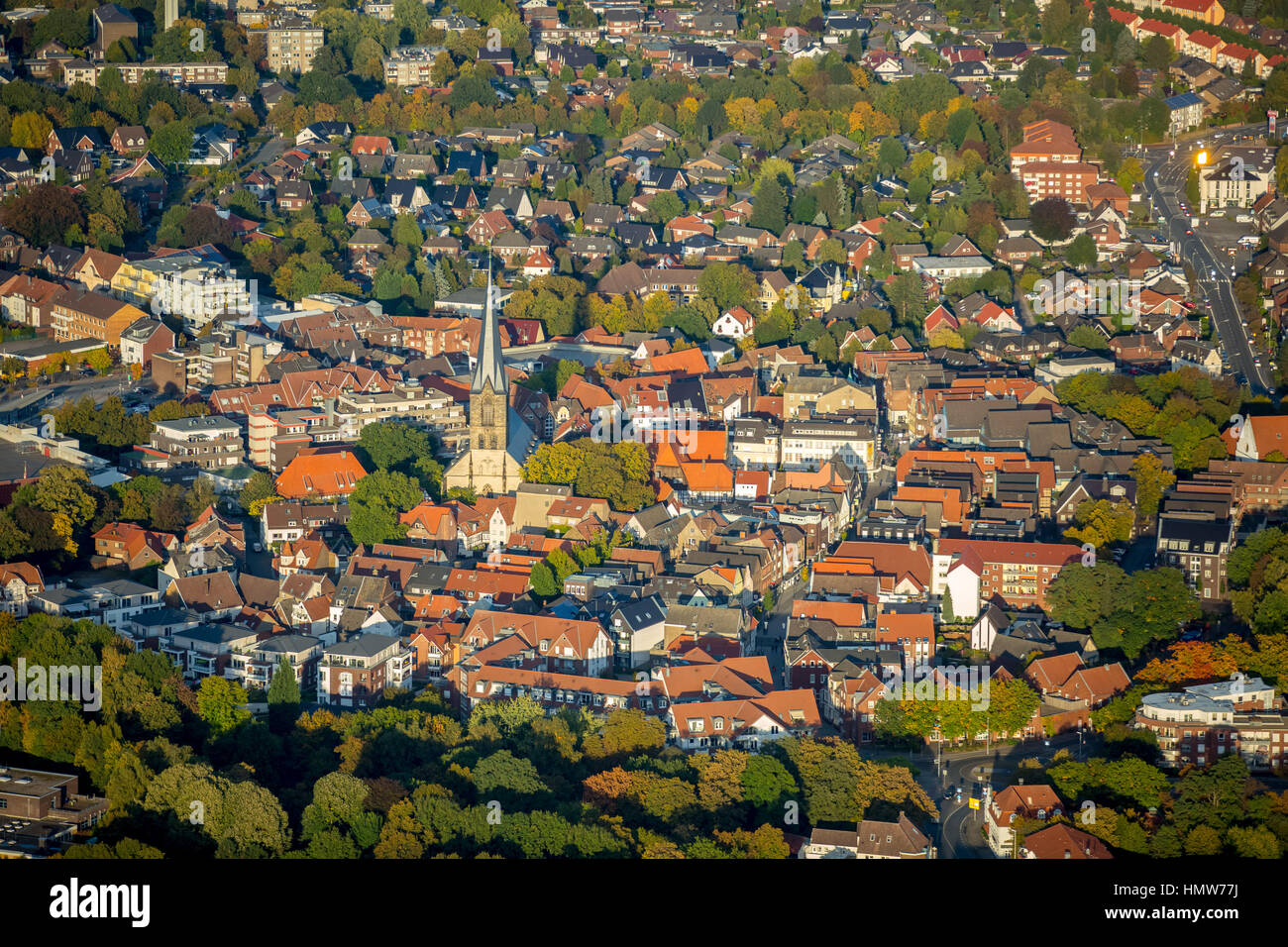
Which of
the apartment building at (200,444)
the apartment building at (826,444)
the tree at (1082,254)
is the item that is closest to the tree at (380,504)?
the apartment building at (200,444)

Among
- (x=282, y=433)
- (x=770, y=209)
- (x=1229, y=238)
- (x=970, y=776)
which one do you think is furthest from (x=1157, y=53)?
(x=970, y=776)

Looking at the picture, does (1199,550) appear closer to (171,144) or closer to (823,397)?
(823,397)

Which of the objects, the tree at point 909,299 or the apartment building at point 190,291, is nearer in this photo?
the apartment building at point 190,291

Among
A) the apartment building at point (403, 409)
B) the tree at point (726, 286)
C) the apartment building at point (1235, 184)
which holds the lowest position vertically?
the apartment building at point (403, 409)

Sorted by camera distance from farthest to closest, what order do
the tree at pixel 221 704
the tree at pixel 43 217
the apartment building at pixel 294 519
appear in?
1. the tree at pixel 43 217
2. the apartment building at pixel 294 519
3. the tree at pixel 221 704

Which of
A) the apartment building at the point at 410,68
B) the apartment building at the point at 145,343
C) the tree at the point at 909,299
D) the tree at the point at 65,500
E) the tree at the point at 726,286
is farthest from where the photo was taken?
the apartment building at the point at 410,68

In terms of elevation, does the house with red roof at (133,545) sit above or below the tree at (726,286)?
below

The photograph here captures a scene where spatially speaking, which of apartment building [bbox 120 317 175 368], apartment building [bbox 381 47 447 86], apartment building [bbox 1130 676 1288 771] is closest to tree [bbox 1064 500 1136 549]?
apartment building [bbox 1130 676 1288 771]

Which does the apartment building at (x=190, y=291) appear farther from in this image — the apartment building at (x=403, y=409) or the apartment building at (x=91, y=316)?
the apartment building at (x=403, y=409)

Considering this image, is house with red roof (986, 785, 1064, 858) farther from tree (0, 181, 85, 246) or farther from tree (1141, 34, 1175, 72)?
tree (1141, 34, 1175, 72)
